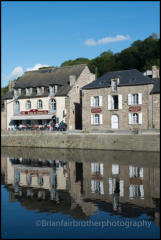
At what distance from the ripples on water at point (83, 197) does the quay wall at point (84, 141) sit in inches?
59.8

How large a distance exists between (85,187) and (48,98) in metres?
23.6

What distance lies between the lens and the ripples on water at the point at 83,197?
362 inches

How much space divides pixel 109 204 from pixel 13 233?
4.10m

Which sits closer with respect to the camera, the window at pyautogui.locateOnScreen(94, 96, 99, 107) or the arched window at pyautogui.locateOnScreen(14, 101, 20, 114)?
the window at pyautogui.locateOnScreen(94, 96, 99, 107)

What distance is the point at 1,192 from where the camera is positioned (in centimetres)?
1377

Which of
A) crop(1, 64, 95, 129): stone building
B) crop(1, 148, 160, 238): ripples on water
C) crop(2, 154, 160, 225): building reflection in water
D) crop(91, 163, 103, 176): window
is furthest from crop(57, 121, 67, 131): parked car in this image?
crop(91, 163, 103, 176): window

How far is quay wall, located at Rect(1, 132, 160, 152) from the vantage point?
24.2 m

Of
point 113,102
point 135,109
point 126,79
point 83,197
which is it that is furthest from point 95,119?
point 83,197

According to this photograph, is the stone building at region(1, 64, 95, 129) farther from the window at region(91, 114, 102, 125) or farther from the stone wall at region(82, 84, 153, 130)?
the window at region(91, 114, 102, 125)

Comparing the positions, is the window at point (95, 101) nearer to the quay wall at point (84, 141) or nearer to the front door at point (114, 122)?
the front door at point (114, 122)

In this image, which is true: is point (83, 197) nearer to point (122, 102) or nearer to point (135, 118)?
point (135, 118)

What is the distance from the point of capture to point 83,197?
12.7 meters

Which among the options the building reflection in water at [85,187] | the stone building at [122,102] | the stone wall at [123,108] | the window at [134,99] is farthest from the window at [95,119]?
the building reflection in water at [85,187]

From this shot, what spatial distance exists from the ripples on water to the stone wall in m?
6.84
